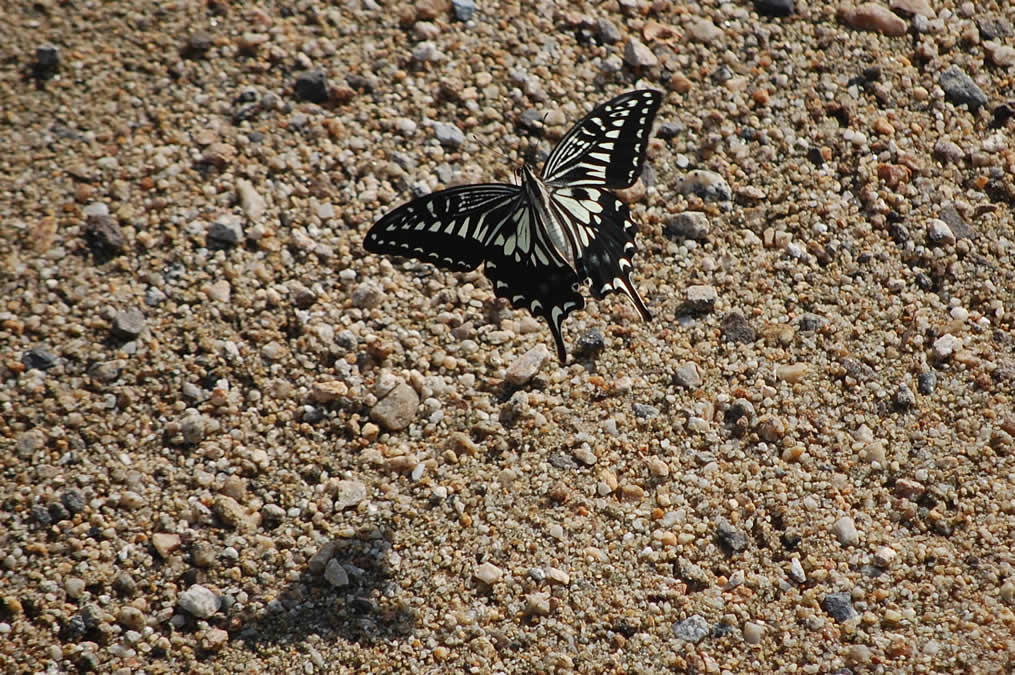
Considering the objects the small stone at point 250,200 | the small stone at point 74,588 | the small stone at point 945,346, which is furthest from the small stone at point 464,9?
the small stone at point 74,588

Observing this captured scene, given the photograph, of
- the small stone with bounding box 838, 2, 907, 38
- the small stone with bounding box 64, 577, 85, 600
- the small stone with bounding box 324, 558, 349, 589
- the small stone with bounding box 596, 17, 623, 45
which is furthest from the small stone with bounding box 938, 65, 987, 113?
the small stone with bounding box 64, 577, 85, 600

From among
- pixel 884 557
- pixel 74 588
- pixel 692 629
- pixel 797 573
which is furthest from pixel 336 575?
pixel 884 557

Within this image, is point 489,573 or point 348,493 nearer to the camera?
point 489,573

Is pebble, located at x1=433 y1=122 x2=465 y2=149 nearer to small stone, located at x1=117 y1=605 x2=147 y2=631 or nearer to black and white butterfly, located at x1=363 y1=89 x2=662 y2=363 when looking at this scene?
black and white butterfly, located at x1=363 y1=89 x2=662 y2=363

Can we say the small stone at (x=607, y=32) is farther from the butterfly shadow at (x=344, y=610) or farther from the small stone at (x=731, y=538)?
the butterfly shadow at (x=344, y=610)

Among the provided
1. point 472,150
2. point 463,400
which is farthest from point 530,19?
point 463,400

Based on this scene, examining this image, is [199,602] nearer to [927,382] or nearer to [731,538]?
[731,538]
